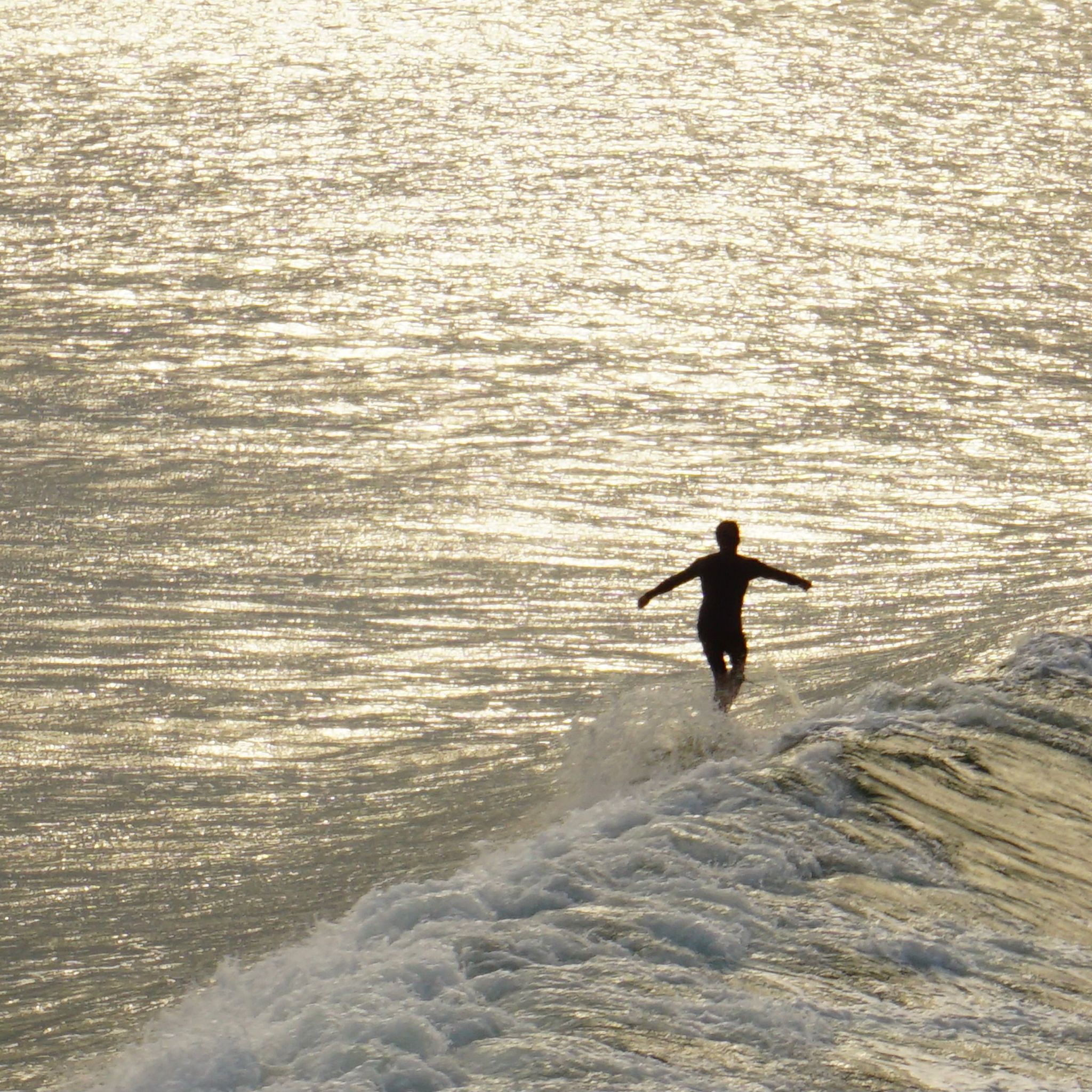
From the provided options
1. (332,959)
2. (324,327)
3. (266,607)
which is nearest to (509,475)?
(266,607)

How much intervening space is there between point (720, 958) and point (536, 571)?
809cm

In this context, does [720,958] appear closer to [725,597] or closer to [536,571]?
[725,597]

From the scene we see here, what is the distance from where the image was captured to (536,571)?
58.2 feet

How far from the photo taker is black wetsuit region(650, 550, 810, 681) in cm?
1437

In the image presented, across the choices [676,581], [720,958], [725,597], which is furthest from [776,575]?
[720,958]

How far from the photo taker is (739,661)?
1463 cm

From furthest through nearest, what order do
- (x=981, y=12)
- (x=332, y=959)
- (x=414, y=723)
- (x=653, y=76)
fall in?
(x=981, y=12) < (x=653, y=76) < (x=414, y=723) < (x=332, y=959)

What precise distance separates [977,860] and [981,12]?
34273 millimetres

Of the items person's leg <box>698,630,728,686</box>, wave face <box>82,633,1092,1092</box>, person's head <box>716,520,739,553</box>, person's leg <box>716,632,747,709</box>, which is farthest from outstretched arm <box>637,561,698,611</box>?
wave face <box>82,633,1092,1092</box>

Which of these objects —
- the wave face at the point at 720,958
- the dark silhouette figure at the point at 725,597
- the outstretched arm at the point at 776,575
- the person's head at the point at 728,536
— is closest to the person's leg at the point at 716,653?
the dark silhouette figure at the point at 725,597

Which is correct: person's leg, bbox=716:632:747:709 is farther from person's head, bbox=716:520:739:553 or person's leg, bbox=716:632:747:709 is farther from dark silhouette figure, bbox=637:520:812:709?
person's head, bbox=716:520:739:553

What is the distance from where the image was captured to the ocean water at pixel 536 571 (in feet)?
32.4

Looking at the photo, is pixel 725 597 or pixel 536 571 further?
pixel 536 571

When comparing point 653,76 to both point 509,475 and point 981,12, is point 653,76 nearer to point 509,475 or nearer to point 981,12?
point 981,12
